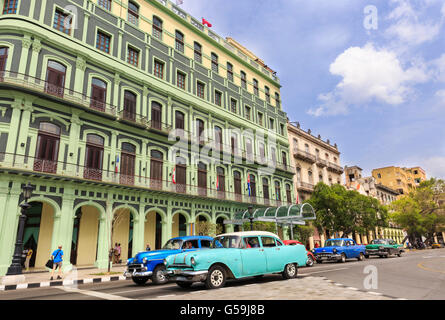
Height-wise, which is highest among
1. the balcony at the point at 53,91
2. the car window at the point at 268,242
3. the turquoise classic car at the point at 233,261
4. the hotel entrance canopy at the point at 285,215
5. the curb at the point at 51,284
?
the balcony at the point at 53,91

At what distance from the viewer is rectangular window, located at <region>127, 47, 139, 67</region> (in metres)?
24.0

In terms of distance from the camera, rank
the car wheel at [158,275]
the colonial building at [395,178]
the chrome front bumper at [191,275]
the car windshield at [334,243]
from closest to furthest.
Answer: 1. the chrome front bumper at [191,275]
2. the car wheel at [158,275]
3. the car windshield at [334,243]
4. the colonial building at [395,178]

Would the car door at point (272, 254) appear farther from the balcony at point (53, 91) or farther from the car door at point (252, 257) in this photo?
the balcony at point (53, 91)

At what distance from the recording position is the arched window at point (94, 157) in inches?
757

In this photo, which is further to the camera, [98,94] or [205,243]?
[98,94]

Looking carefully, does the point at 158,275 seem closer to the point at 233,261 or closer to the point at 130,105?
the point at 233,261

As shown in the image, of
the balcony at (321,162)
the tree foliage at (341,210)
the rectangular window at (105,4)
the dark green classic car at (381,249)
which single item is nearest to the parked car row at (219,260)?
the dark green classic car at (381,249)

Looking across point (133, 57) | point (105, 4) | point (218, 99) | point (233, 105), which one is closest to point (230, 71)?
point (233, 105)

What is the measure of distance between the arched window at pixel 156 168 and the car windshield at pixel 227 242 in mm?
13135

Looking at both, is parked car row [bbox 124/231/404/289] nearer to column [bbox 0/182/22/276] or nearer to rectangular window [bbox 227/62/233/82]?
column [bbox 0/182/22/276]

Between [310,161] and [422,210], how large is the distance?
28.3 m

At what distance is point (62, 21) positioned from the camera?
20516mm

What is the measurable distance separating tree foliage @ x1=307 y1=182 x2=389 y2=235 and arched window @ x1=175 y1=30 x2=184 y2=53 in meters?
21.0
